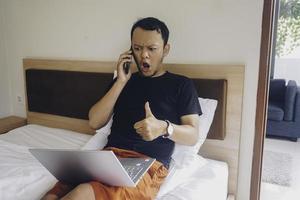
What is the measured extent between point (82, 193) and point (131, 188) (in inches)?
7.6

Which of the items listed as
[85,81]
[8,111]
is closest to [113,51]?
[85,81]

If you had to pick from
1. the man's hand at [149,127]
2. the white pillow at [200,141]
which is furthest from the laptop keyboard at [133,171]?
the white pillow at [200,141]

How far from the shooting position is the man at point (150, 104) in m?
1.26

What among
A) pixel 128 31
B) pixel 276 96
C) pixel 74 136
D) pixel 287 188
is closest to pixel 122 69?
pixel 128 31

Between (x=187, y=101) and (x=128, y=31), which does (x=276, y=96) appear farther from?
(x=187, y=101)

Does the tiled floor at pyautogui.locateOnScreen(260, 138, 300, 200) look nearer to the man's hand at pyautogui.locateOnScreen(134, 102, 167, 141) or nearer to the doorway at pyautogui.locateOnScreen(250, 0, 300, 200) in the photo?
the doorway at pyautogui.locateOnScreen(250, 0, 300, 200)

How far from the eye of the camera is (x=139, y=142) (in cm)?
→ 130

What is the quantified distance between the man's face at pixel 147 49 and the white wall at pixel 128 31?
1.08ft

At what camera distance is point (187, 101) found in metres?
1.30

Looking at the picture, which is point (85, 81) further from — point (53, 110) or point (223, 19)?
point (223, 19)

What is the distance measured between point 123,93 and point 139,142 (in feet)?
0.97

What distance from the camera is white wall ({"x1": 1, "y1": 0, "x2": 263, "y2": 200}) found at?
1.50m

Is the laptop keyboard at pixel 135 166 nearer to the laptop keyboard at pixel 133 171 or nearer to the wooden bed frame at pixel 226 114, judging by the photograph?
the laptop keyboard at pixel 133 171

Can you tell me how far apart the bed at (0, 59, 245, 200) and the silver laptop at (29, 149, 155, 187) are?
0.20 metres
